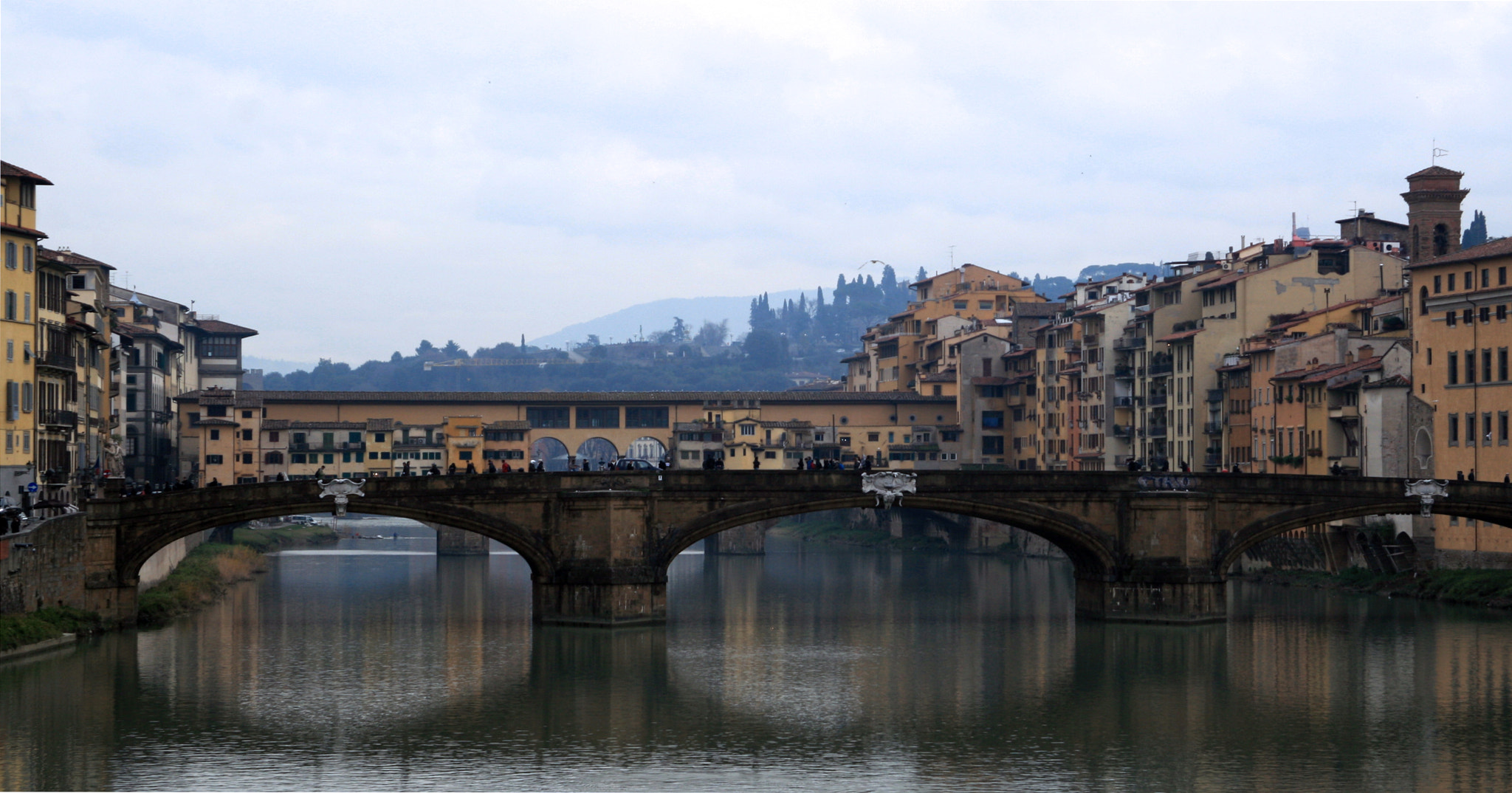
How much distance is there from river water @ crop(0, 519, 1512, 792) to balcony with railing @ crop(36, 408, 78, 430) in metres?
9.69

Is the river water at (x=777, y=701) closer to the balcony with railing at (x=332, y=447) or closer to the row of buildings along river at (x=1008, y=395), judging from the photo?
the row of buildings along river at (x=1008, y=395)

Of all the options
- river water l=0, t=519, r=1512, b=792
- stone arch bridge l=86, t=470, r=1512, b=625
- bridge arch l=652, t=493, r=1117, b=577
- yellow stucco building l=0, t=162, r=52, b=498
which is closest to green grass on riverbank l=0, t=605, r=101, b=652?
river water l=0, t=519, r=1512, b=792

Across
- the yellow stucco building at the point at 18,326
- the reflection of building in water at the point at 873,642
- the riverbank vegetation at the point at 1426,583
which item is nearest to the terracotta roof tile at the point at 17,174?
the yellow stucco building at the point at 18,326

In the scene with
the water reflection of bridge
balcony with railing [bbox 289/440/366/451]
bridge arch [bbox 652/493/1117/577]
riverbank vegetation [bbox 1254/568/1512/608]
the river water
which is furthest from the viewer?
balcony with railing [bbox 289/440/366/451]

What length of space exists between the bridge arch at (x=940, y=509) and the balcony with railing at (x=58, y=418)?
76.9ft

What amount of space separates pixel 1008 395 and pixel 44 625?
87.3 meters

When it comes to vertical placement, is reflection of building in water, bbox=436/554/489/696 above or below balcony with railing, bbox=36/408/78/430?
below

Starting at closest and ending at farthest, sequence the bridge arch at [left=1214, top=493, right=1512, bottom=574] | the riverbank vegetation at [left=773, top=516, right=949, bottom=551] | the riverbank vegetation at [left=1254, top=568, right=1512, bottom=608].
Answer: the bridge arch at [left=1214, top=493, right=1512, bottom=574] < the riverbank vegetation at [left=1254, top=568, right=1512, bottom=608] < the riverbank vegetation at [left=773, top=516, right=949, bottom=551]

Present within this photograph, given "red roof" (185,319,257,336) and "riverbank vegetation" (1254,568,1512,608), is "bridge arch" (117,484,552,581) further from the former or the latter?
"red roof" (185,319,257,336)

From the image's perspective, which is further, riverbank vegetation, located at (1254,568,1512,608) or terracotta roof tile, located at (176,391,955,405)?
terracotta roof tile, located at (176,391,955,405)

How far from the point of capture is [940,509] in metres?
69.9

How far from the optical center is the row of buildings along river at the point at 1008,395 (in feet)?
261

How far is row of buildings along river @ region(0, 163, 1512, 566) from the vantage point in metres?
79.7

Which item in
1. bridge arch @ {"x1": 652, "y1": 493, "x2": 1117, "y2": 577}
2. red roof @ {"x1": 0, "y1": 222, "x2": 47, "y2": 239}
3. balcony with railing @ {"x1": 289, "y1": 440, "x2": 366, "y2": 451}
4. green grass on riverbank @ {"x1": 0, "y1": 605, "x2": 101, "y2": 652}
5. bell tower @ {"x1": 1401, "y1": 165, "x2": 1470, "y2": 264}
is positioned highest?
bell tower @ {"x1": 1401, "y1": 165, "x2": 1470, "y2": 264}
